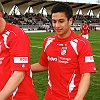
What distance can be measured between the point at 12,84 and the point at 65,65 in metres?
0.94

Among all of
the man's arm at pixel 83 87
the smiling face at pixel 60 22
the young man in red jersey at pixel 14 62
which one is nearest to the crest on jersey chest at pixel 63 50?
the smiling face at pixel 60 22

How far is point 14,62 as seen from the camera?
260 cm

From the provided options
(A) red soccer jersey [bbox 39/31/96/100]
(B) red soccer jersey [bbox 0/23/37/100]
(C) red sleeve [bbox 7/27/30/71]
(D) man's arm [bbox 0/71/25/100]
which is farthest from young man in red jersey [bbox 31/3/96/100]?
(D) man's arm [bbox 0/71/25/100]

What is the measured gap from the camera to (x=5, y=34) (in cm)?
275

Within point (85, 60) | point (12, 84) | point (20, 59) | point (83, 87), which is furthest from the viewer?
point (85, 60)

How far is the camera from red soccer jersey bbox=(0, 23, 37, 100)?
259 centimetres

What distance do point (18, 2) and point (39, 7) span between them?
6854 millimetres

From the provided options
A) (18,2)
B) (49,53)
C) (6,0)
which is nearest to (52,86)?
(49,53)

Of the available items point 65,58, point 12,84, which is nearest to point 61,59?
point 65,58

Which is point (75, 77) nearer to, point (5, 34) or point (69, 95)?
point (69, 95)

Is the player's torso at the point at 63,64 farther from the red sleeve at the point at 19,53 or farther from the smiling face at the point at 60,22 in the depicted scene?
the red sleeve at the point at 19,53

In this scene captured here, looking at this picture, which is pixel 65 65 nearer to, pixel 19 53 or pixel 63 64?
pixel 63 64

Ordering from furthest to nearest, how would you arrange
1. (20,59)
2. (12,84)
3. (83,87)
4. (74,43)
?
(74,43) < (83,87) < (20,59) < (12,84)

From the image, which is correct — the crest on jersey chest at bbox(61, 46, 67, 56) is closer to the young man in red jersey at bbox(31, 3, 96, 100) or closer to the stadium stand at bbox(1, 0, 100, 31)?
the young man in red jersey at bbox(31, 3, 96, 100)
